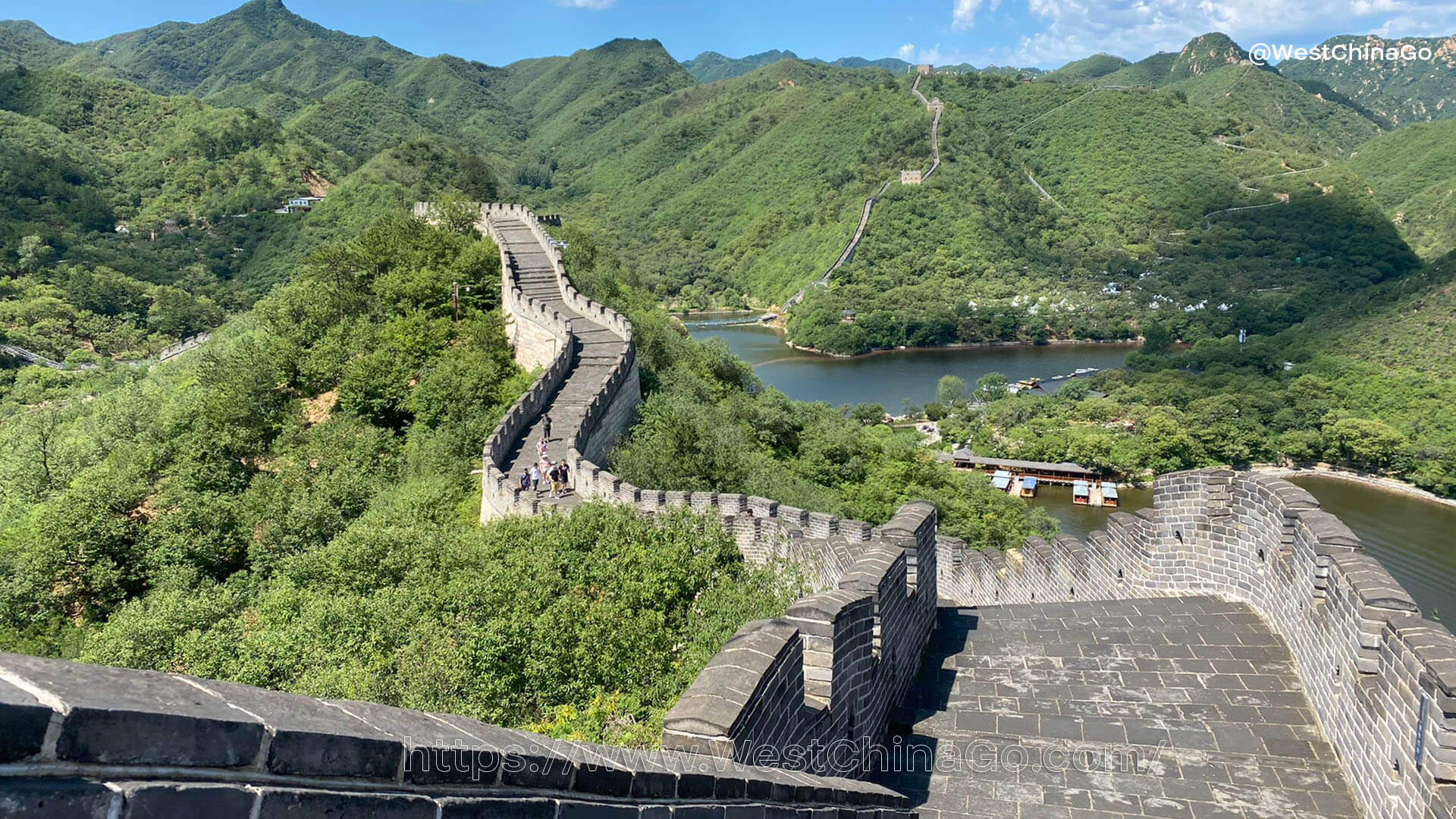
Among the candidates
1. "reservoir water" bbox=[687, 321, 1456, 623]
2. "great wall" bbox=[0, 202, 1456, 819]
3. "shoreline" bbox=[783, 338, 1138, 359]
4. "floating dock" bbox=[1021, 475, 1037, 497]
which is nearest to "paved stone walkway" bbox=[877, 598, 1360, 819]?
"great wall" bbox=[0, 202, 1456, 819]

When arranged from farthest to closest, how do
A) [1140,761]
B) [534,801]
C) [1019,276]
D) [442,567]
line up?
[1019,276] < [442,567] < [1140,761] < [534,801]

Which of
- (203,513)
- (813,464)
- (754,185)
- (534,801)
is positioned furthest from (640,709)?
Answer: (754,185)

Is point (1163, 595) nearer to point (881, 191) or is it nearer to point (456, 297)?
point (456, 297)

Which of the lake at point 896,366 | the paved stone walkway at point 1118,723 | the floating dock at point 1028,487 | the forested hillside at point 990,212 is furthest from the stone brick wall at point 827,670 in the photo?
the forested hillside at point 990,212

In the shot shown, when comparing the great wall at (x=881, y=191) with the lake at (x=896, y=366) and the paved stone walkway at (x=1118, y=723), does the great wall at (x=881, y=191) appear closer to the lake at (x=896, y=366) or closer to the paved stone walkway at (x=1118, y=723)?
the lake at (x=896, y=366)

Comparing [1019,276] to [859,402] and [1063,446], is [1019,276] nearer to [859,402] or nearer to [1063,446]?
[859,402]
